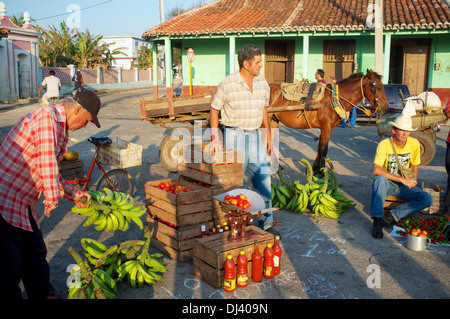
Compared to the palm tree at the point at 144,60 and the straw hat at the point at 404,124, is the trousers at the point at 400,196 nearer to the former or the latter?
the straw hat at the point at 404,124

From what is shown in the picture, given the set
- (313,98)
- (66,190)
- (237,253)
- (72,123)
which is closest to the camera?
(72,123)

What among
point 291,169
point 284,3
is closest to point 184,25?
point 284,3

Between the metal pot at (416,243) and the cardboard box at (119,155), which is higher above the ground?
the cardboard box at (119,155)

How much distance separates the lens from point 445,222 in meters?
6.02

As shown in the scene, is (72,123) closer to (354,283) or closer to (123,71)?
(354,283)

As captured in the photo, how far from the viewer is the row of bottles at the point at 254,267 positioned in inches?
169

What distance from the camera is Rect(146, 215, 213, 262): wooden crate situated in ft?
16.4

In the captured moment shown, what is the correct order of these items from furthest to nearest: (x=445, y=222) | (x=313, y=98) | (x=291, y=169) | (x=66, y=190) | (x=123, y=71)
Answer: (x=123, y=71) → (x=291, y=169) → (x=313, y=98) → (x=445, y=222) → (x=66, y=190)

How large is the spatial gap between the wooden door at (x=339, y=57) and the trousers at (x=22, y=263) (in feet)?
64.6

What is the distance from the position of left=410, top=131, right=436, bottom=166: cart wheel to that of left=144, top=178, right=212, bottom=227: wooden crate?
7.15 metres

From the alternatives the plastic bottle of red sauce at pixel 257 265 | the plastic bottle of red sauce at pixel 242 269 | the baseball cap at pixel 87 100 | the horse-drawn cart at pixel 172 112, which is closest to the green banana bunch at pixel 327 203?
the plastic bottle of red sauce at pixel 257 265

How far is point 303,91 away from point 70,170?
5432 millimetres

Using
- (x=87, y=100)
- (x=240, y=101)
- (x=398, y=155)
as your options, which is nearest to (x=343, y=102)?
(x=398, y=155)

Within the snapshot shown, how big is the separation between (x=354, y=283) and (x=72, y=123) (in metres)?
3.38
